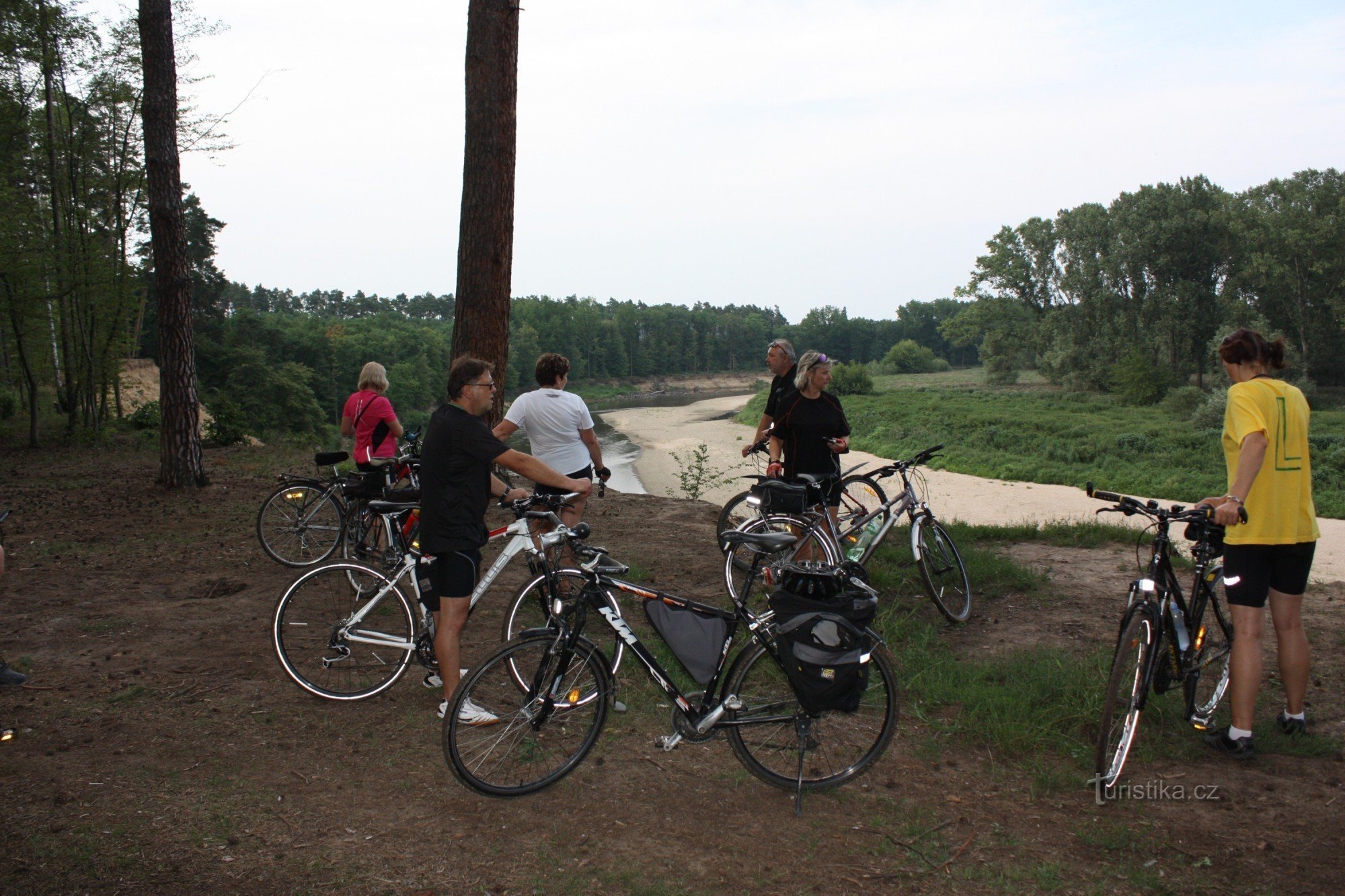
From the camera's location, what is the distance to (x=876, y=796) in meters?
3.47

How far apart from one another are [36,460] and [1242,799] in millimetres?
17504

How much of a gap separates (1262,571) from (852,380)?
62.0 m

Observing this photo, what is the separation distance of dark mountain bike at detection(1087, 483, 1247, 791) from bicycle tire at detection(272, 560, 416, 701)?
306 centimetres

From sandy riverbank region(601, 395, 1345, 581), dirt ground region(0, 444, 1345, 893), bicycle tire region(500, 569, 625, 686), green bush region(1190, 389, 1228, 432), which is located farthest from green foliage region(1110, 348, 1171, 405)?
bicycle tire region(500, 569, 625, 686)

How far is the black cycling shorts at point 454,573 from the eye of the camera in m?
3.83

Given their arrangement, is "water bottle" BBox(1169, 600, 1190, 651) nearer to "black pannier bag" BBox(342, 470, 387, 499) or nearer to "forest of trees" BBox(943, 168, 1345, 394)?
"black pannier bag" BBox(342, 470, 387, 499)

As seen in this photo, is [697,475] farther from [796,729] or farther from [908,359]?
[908,359]

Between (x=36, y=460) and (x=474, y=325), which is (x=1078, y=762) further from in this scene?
(x=36, y=460)

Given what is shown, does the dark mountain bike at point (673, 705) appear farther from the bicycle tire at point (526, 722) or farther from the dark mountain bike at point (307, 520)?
the dark mountain bike at point (307, 520)

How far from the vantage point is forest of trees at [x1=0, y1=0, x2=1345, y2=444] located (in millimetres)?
17359

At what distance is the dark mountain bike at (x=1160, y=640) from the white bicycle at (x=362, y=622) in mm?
2066

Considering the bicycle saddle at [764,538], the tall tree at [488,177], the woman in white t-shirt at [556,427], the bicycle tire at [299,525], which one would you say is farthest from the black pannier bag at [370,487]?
the bicycle saddle at [764,538]

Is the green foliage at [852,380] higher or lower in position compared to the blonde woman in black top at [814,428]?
lower

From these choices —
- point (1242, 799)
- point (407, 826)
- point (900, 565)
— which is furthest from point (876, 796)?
point (900, 565)
